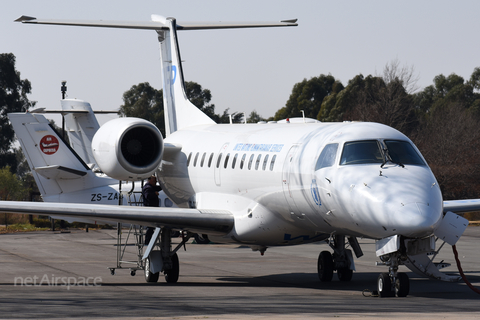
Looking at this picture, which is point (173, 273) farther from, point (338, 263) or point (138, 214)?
point (338, 263)

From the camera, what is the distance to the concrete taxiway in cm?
1002

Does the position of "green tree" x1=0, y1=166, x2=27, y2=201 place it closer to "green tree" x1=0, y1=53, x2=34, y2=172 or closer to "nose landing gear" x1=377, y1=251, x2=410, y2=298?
"green tree" x1=0, y1=53, x2=34, y2=172

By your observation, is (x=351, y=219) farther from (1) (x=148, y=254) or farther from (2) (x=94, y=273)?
(2) (x=94, y=273)

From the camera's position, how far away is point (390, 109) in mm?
42875

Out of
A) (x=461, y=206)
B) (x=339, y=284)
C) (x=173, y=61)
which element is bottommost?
(x=339, y=284)

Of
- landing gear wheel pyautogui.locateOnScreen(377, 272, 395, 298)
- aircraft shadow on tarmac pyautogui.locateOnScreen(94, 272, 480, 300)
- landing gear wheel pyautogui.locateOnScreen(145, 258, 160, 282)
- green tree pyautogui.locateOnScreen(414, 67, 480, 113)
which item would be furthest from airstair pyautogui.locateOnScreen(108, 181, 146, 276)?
green tree pyautogui.locateOnScreen(414, 67, 480, 113)

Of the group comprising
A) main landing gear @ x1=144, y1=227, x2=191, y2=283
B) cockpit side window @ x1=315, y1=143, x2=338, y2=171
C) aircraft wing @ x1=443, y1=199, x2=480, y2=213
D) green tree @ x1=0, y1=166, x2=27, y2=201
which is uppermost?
cockpit side window @ x1=315, y1=143, x2=338, y2=171

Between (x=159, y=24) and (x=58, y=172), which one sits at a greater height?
(x=159, y=24)

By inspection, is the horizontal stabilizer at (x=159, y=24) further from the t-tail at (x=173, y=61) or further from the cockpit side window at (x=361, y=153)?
the cockpit side window at (x=361, y=153)

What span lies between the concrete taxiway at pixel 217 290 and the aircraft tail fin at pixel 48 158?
3333mm

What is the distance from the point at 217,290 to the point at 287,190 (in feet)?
7.78

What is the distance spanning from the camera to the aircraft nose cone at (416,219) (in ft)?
34.3

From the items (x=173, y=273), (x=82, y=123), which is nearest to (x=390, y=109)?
(x=82, y=123)

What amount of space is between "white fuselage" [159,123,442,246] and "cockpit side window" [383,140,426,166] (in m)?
0.14
